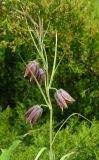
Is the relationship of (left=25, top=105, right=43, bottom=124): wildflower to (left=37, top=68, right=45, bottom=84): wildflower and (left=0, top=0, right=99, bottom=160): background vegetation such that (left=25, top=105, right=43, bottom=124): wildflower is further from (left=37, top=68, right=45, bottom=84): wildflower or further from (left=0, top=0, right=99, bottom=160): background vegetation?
(left=0, top=0, right=99, bottom=160): background vegetation

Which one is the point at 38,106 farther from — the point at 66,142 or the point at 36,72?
the point at 66,142

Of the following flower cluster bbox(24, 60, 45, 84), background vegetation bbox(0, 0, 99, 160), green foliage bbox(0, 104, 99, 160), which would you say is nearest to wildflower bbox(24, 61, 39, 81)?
flower cluster bbox(24, 60, 45, 84)

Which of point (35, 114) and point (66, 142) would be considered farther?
point (66, 142)

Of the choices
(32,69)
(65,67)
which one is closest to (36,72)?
(32,69)

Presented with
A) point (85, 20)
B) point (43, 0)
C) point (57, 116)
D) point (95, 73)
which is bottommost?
point (57, 116)

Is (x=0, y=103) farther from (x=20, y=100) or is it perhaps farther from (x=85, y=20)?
(x=85, y=20)

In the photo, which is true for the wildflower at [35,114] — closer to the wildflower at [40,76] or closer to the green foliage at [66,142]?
the wildflower at [40,76]

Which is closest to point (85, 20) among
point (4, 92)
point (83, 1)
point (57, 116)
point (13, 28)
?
point (83, 1)

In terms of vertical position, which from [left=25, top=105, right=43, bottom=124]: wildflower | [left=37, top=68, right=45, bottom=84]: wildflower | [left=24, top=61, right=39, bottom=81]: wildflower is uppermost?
[left=24, top=61, right=39, bottom=81]: wildflower
